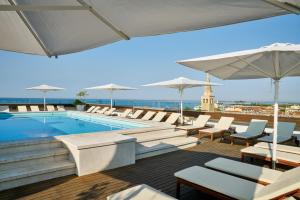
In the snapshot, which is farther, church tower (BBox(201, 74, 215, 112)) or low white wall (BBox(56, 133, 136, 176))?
church tower (BBox(201, 74, 215, 112))

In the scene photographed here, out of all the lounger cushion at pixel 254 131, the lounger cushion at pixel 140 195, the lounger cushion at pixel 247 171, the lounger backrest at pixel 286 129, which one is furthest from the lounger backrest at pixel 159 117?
the lounger cushion at pixel 140 195

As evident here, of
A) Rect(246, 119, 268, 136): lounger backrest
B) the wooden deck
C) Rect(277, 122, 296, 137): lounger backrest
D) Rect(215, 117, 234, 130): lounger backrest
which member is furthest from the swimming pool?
Rect(277, 122, 296, 137): lounger backrest

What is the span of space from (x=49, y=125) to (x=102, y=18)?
1056 centimetres

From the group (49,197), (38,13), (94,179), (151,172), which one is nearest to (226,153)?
(151,172)

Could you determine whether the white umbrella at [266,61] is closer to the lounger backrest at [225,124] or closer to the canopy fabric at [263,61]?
the canopy fabric at [263,61]

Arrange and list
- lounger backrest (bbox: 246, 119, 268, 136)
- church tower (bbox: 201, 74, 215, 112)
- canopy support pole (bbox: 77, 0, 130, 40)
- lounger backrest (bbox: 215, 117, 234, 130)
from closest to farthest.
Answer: canopy support pole (bbox: 77, 0, 130, 40) < lounger backrest (bbox: 246, 119, 268, 136) < lounger backrest (bbox: 215, 117, 234, 130) < church tower (bbox: 201, 74, 215, 112)

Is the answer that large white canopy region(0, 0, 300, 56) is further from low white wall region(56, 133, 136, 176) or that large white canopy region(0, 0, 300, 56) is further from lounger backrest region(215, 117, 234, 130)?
lounger backrest region(215, 117, 234, 130)

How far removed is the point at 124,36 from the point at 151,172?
3416 millimetres

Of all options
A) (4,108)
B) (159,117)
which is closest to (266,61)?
(159,117)

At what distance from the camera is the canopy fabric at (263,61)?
425 centimetres

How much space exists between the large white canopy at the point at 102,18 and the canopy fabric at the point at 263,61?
8.89ft

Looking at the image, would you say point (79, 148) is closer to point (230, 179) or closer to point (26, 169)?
point (26, 169)

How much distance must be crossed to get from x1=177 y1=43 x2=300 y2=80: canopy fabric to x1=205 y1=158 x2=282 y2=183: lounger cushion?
201 cm

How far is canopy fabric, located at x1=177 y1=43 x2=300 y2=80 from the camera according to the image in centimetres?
425
